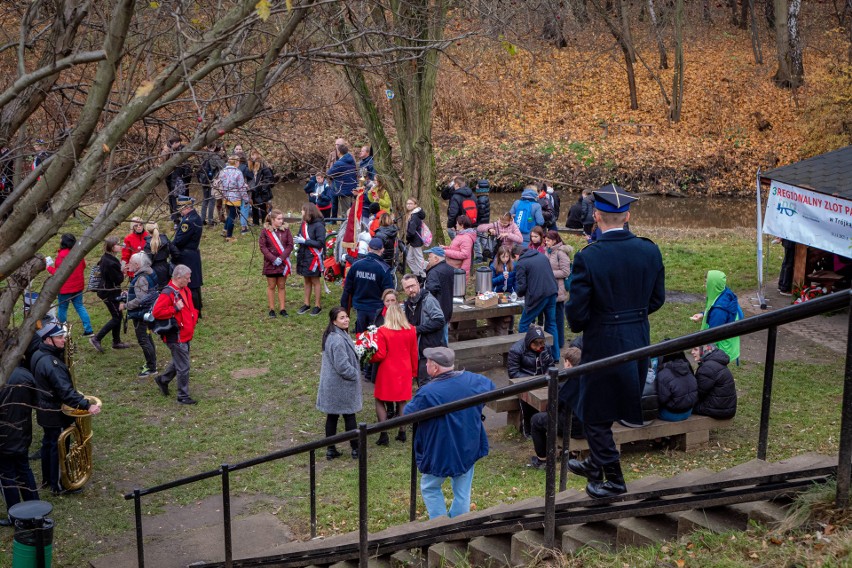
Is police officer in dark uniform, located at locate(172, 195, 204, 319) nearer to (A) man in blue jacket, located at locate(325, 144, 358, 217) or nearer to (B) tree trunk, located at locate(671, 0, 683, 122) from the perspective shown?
(A) man in blue jacket, located at locate(325, 144, 358, 217)

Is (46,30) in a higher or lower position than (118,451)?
higher

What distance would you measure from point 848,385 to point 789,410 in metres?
6.27

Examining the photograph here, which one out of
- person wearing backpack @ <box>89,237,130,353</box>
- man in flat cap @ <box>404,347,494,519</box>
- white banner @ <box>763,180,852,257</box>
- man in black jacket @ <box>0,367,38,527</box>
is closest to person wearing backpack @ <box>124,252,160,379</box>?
person wearing backpack @ <box>89,237,130,353</box>

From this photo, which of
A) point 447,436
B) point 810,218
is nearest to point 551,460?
point 447,436

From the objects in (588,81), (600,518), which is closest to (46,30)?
(600,518)

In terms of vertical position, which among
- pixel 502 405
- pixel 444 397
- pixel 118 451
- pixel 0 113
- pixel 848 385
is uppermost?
pixel 0 113

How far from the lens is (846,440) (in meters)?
4.13

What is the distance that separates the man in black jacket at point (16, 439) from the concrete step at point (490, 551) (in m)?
5.02

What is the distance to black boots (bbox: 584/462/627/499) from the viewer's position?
4.86m

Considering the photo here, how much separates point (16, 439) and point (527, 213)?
10340mm

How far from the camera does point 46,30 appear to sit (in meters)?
7.34

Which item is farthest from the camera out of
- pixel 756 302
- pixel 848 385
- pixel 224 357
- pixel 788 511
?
pixel 756 302

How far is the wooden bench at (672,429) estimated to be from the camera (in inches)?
356

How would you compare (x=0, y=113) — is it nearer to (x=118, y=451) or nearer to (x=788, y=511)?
(x=118, y=451)
